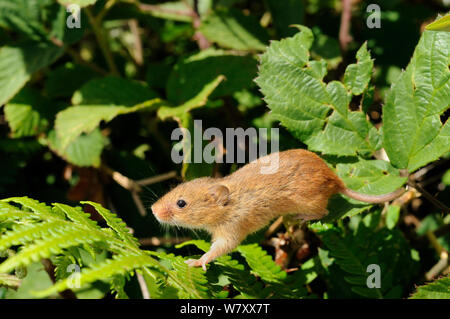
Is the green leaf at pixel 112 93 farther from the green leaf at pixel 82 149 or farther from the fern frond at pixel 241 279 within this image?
the fern frond at pixel 241 279

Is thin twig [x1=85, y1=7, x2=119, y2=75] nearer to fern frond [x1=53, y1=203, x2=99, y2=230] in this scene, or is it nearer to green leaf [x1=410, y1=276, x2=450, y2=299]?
fern frond [x1=53, y1=203, x2=99, y2=230]

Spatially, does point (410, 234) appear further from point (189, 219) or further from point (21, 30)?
point (21, 30)

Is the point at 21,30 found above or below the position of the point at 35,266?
above

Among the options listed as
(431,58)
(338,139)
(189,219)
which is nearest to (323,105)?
(338,139)

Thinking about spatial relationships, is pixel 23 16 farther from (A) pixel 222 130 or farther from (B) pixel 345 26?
(B) pixel 345 26

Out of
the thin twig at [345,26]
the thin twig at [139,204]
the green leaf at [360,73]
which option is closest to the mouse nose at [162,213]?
the thin twig at [139,204]

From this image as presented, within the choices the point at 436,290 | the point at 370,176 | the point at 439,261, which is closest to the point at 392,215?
the point at 439,261
